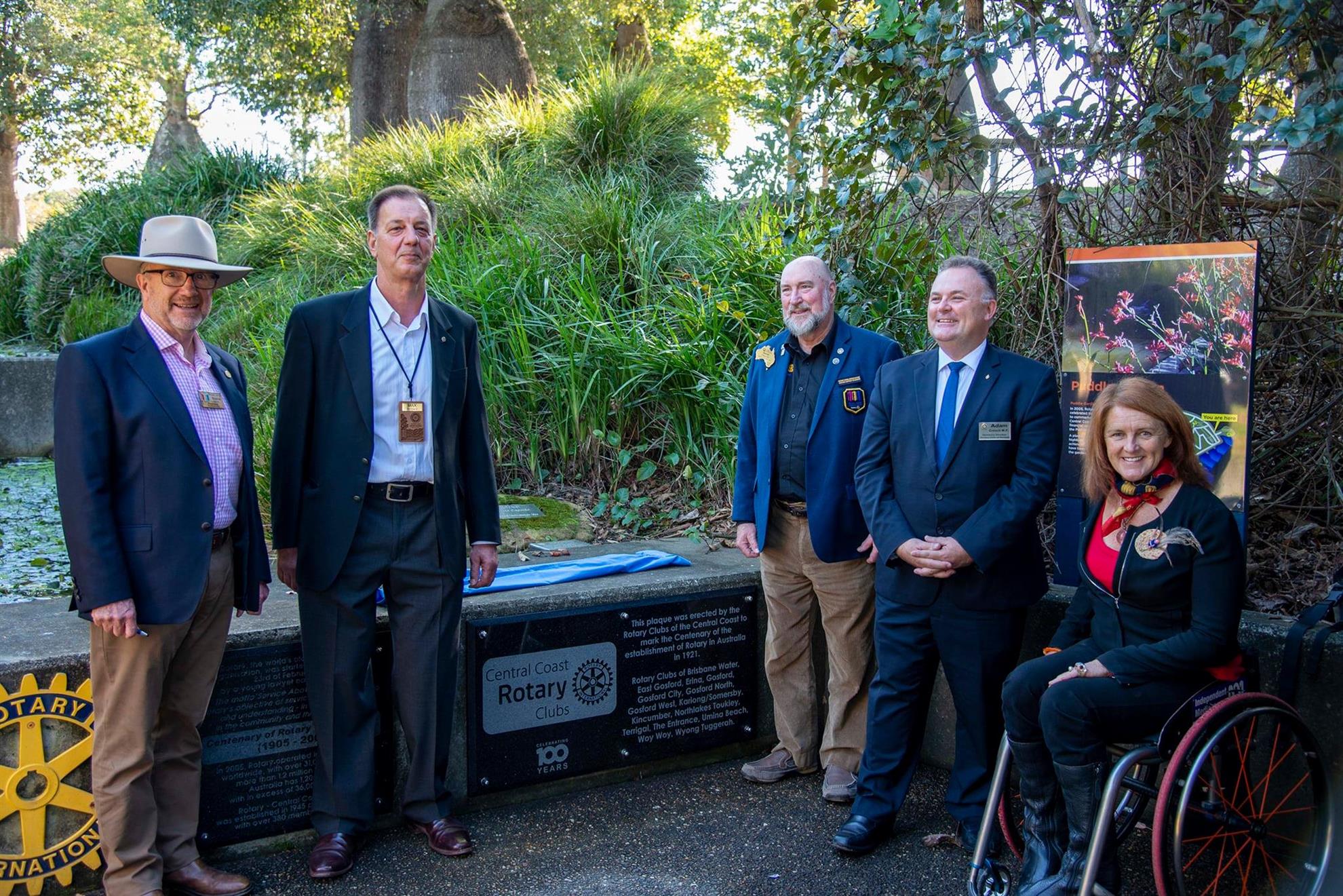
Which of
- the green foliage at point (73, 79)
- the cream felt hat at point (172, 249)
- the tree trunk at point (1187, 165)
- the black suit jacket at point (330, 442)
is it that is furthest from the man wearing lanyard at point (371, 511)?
the green foliage at point (73, 79)

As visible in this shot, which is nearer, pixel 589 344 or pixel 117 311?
pixel 589 344

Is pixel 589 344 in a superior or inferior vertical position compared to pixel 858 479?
superior

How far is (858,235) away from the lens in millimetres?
5484

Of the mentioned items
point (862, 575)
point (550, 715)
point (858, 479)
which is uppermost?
point (858, 479)

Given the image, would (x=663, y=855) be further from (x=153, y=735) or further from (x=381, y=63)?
(x=381, y=63)

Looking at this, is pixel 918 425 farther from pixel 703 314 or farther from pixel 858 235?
pixel 703 314

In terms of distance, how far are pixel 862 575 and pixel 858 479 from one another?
46 centimetres

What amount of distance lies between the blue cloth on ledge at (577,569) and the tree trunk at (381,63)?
11.0 metres

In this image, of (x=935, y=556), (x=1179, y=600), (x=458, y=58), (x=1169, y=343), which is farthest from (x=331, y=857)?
(x=458, y=58)

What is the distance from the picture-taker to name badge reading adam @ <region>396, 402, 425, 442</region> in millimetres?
3629

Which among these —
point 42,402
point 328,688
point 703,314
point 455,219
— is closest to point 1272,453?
point 703,314

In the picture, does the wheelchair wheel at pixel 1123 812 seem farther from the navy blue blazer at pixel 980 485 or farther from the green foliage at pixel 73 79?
the green foliage at pixel 73 79

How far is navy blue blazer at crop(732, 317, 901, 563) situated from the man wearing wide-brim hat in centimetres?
186

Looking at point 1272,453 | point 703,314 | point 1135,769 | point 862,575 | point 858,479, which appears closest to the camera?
point 1135,769
